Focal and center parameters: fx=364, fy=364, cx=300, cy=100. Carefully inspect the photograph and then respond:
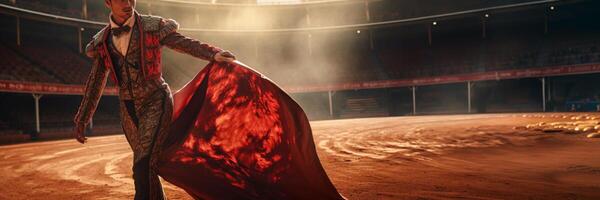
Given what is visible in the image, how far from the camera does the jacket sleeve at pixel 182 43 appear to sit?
2.56 meters

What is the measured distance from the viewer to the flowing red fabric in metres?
2.56

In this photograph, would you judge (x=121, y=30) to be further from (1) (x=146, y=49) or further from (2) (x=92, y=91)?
(2) (x=92, y=91)

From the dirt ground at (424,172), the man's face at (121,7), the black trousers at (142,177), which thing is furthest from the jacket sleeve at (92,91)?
the dirt ground at (424,172)

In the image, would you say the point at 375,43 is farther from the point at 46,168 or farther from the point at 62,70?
the point at 46,168

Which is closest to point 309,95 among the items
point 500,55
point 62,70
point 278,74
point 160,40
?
point 278,74

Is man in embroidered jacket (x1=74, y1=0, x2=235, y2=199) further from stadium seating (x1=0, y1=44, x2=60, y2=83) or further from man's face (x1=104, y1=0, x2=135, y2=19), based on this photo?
stadium seating (x1=0, y1=44, x2=60, y2=83)

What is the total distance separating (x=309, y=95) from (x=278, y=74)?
105 inches

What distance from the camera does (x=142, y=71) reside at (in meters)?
2.47

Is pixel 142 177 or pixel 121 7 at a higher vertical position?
pixel 121 7

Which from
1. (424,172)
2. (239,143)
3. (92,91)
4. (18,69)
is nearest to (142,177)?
(239,143)

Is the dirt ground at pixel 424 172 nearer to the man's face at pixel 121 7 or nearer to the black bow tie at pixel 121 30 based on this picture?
the black bow tie at pixel 121 30

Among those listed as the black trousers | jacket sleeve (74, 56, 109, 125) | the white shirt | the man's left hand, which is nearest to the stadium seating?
jacket sleeve (74, 56, 109, 125)

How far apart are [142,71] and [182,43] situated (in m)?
0.34

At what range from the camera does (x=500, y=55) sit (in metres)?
22.7
